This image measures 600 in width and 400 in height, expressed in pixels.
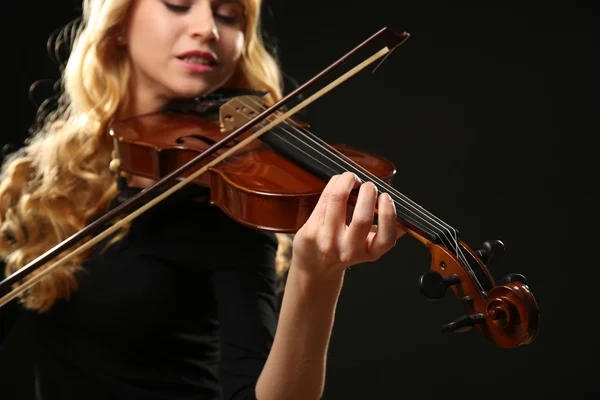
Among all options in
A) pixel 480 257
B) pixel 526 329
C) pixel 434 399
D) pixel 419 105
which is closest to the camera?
pixel 526 329

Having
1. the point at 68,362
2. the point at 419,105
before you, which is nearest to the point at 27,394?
the point at 68,362

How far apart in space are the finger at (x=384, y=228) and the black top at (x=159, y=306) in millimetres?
272

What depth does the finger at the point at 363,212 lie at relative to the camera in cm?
83

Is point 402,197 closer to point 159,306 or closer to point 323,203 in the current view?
point 323,203

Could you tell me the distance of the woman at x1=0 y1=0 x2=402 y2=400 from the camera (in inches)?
43.6

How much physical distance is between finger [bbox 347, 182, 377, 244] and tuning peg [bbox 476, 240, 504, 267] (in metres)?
0.13

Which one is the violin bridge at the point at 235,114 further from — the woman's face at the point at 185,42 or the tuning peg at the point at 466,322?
the tuning peg at the point at 466,322

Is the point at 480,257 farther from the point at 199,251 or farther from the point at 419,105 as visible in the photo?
the point at 419,105

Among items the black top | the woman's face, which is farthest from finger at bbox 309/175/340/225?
the woman's face

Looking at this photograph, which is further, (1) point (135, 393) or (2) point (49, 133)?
(2) point (49, 133)

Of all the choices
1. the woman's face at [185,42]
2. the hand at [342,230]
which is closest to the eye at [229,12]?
the woman's face at [185,42]

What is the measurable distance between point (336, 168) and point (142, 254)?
1.08 ft

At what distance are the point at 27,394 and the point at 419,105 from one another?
1.11 meters

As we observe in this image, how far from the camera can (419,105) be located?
1856 millimetres
